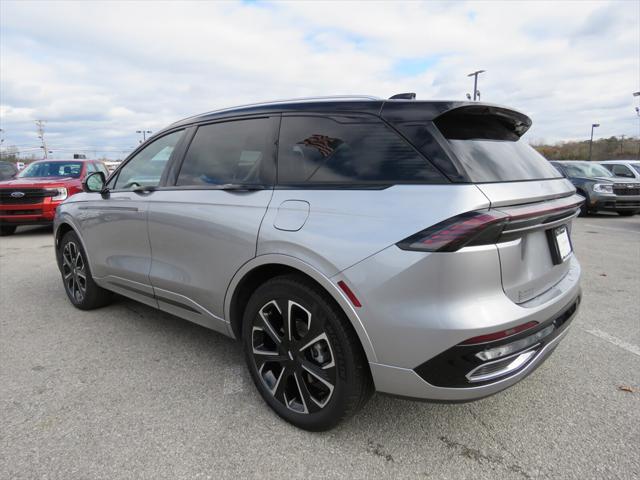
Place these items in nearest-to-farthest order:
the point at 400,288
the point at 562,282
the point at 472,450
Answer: the point at 400,288, the point at 472,450, the point at 562,282

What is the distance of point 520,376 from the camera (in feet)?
6.53

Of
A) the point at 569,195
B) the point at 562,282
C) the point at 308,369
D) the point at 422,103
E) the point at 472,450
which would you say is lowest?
the point at 472,450

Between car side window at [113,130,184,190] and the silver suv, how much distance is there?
1.72ft

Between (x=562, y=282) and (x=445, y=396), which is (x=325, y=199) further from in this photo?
(x=562, y=282)

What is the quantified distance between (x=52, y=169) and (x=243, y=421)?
10549mm

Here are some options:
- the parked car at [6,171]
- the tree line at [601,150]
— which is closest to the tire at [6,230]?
the parked car at [6,171]

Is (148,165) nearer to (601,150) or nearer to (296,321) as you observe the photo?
(296,321)

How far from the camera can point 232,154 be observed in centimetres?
282

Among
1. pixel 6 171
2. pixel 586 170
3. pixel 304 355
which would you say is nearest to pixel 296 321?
pixel 304 355

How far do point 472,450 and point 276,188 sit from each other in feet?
5.53

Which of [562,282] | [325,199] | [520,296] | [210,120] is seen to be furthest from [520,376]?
[210,120]

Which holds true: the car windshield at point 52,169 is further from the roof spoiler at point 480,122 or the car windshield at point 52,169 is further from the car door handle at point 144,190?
the roof spoiler at point 480,122

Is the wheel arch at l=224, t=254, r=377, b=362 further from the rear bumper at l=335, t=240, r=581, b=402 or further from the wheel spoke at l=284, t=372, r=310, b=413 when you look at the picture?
the wheel spoke at l=284, t=372, r=310, b=413

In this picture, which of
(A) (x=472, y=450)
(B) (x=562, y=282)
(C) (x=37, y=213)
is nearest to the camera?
(A) (x=472, y=450)
